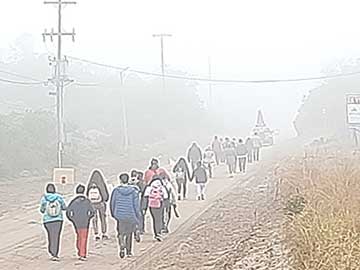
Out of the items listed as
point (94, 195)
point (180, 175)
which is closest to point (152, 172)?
point (94, 195)

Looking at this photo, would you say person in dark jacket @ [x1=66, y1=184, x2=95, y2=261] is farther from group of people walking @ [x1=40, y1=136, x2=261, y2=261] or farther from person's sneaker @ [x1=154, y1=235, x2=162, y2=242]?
person's sneaker @ [x1=154, y1=235, x2=162, y2=242]

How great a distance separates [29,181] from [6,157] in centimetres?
327

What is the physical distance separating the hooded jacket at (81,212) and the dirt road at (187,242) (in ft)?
2.48

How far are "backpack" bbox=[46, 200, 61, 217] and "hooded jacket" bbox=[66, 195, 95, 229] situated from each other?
191 millimetres

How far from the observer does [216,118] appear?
327 ft

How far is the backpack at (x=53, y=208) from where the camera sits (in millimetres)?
16328

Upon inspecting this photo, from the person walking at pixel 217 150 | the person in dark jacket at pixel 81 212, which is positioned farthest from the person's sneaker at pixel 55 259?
the person walking at pixel 217 150

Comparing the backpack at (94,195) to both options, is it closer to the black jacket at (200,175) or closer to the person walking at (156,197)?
the person walking at (156,197)

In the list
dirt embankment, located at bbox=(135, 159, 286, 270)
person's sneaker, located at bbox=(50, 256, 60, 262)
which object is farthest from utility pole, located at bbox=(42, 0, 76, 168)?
person's sneaker, located at bbox=(50, 256, 60, 262)

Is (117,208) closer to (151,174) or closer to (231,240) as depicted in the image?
(231,240)

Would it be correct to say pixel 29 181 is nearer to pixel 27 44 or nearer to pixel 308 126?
pixel 308 126

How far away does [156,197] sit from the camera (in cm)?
1814

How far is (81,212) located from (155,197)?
7.39ft

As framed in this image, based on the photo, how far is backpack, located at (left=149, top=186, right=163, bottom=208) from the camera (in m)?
18.1
